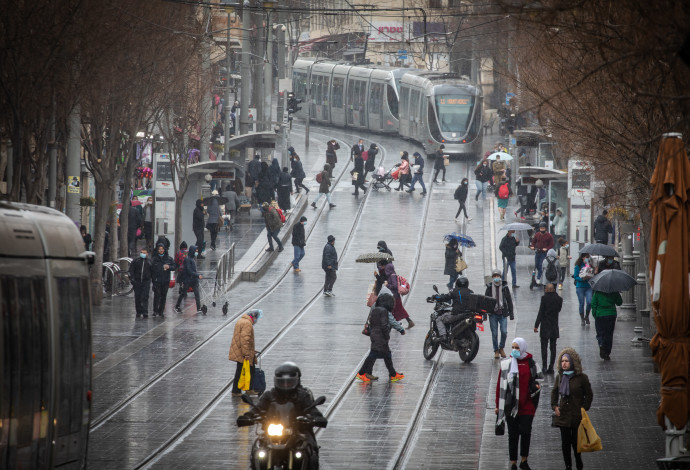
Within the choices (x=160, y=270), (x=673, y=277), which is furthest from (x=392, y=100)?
(x=673, y=277)

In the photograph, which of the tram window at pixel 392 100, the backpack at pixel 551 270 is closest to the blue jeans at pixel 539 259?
the backpack at pixel 551 270

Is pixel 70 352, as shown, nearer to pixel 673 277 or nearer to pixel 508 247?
pixel 673 277

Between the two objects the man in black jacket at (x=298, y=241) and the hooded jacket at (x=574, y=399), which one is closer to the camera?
the hooded jacket at (x=574, y=399)

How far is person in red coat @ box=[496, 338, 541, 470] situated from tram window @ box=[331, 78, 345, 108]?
176 ft

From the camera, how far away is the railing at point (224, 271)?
29.3 metres

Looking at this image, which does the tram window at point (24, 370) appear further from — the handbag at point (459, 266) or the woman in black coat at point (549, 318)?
the handbag at point (459, 266)

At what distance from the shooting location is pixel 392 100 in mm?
62969

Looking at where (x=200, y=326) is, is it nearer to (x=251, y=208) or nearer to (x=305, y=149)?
(x=251, y=208)

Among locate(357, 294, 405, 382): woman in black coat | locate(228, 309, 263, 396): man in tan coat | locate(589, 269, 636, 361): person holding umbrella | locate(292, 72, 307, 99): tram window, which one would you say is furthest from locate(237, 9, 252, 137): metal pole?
locate(228, 309, 263, 396): man in tan coat

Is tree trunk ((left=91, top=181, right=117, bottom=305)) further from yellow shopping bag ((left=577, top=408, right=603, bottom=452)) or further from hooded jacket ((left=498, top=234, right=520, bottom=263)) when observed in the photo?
yellow shopping bag ((left=577, top=408, right=603, bottom=452))

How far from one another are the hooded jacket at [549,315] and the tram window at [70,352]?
A: 988 cm

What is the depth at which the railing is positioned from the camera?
29281 mm

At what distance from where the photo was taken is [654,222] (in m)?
11.9

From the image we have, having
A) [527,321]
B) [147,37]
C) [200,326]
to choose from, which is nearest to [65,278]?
[200,326]
